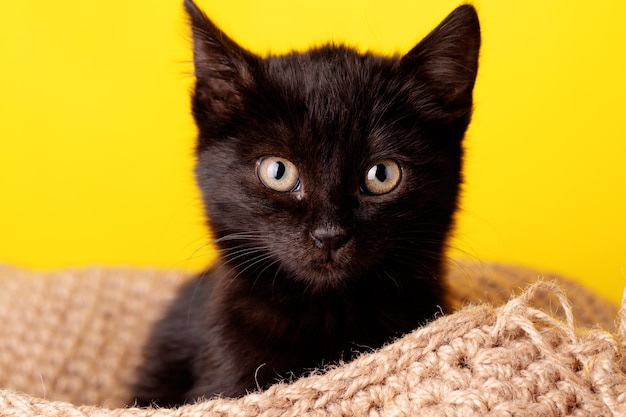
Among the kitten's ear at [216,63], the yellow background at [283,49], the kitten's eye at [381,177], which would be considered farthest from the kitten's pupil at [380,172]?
the yellow background at [283,49]

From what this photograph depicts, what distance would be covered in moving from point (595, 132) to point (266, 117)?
4.94 feet

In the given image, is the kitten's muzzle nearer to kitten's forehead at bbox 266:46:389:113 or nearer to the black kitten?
the black kitten

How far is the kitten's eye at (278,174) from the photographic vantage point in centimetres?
113

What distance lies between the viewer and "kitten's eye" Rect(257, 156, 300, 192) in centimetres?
113

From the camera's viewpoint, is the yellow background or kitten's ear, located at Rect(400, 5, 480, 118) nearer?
kitten's ear, located at Rect(400, 5, 480, 118)

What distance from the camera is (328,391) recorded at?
0.94 m

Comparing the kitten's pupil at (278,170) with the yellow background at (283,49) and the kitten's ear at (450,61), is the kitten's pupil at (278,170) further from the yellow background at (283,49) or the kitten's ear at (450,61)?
the yellow background at (283,49)

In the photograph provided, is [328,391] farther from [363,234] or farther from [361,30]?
[361,30]

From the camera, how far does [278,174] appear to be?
1.14 m

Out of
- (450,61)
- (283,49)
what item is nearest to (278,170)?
(450,61)

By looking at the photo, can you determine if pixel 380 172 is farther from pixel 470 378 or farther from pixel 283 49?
pixel 283 49

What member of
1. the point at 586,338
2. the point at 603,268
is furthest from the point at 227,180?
the point at 603,268

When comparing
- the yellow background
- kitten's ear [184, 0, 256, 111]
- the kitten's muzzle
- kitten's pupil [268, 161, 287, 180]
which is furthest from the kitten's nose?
the yellow background

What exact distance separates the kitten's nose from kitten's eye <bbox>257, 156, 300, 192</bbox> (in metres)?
0.09
